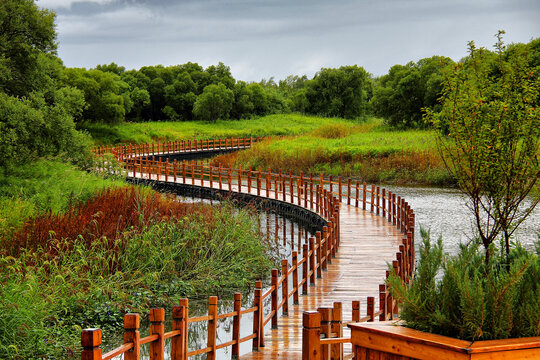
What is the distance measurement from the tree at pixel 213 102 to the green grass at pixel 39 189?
129ft

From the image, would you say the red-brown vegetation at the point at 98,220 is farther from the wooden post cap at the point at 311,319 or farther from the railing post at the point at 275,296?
the wooden post cap at the point at 311,319

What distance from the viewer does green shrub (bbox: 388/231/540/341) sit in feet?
12.9

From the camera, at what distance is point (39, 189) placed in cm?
1694

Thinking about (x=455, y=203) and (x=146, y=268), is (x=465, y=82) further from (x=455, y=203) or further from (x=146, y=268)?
(x=455, y=203)

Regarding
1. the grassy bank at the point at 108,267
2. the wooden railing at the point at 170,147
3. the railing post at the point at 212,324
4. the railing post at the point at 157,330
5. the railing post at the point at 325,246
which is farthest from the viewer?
the wooden railing at the point at 170,147

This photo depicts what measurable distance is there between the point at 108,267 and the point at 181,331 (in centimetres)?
542

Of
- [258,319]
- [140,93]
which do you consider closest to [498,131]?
[258,319]

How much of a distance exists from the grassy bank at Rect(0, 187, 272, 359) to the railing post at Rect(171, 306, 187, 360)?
2.35 metres

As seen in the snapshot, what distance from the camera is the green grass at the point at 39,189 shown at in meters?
13.6

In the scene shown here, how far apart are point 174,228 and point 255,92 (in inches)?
2204

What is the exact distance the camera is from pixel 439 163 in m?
28.9

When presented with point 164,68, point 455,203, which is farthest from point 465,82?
point 164,68

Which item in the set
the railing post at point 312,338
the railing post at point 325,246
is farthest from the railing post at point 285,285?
the railing post at point 312,338

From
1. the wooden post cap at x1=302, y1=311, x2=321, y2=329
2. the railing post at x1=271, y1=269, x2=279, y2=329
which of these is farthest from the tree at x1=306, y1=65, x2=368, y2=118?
the wooden post cap at x1=302, y1=311, x2=321, y2=329
